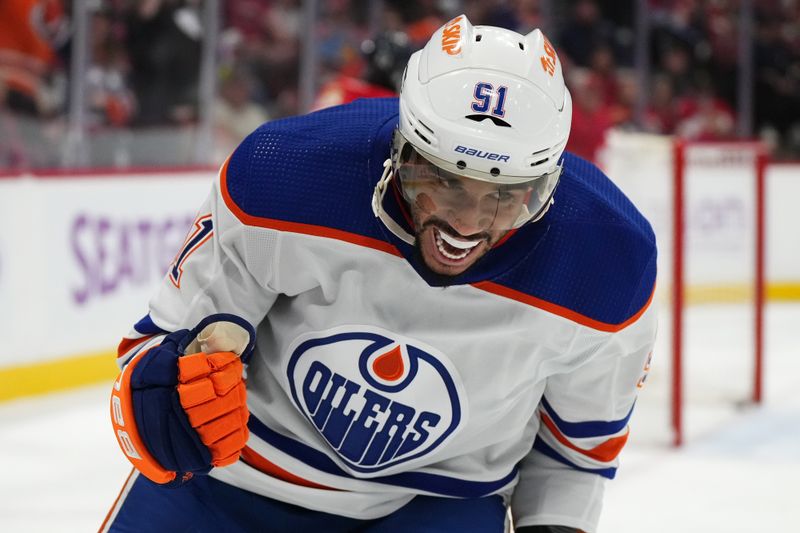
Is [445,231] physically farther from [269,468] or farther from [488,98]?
[269,468]

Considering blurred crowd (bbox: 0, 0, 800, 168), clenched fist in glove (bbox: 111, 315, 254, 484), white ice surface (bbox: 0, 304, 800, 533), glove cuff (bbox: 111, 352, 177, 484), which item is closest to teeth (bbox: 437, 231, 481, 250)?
clenched fist in glove (bbox: 111, 315, 254, 484)

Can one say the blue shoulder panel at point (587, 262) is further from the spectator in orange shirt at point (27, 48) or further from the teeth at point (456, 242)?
the spectator in orange shirt at point (27, 48)

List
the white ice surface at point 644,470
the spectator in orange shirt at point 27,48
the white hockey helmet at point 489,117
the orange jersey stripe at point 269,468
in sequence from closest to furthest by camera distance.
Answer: the white hockey helmet at point 489,117 → the orange jersey stripe at point 269,468 → the white ice surface at point 644,470 → the spectator in orange shirt at point 27,48

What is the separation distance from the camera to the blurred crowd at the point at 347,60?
4.66 metres

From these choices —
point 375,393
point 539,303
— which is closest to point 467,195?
point 539,303

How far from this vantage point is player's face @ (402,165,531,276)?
1.36 meters

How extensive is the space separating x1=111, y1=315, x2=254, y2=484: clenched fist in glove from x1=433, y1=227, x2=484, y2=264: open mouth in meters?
0.26

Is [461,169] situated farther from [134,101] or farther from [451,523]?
[134,101]

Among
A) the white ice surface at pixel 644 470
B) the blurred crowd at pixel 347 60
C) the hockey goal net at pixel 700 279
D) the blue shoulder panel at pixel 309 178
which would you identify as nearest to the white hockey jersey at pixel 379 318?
the blue shoulder panel at pixel 309 178

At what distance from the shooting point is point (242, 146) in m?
1.46

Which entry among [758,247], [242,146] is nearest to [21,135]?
[758,247]

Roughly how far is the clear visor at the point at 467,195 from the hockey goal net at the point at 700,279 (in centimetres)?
267

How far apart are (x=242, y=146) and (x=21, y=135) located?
11.2 ft

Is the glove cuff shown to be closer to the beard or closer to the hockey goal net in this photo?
the beard
